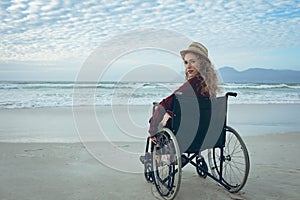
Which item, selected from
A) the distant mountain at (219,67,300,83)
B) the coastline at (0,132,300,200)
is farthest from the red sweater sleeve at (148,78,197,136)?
the distant mountain at (219,67,300,83)

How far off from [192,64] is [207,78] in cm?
20

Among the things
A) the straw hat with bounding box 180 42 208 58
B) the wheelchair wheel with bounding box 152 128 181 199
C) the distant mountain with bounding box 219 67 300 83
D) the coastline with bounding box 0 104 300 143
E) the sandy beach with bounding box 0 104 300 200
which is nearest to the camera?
the wheelchair wheel with bounding box 152 128 181 199

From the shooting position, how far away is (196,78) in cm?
295

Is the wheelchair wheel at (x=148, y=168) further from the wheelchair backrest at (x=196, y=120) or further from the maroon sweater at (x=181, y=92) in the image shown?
the wheelchair backrest at (x=196, y=120)

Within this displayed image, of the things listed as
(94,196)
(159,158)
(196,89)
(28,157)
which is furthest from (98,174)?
(196,89)

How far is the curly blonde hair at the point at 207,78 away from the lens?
2916mm

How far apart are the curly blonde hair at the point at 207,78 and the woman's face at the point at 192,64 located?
28mm

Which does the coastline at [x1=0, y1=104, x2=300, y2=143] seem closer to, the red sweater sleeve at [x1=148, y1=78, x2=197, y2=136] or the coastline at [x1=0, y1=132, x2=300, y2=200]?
the coastline at [x1=0, y1=132, x2=300, y2=200]

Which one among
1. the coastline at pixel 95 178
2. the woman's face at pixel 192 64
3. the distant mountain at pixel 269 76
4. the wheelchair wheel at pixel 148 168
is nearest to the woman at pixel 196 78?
the woman's face at pixel 192 64

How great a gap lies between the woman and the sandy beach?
76cm

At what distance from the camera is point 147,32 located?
3209mm

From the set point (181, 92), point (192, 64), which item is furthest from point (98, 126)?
point (181, 92)

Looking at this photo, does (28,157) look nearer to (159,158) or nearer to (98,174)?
(98,174)

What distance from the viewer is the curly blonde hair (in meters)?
2.92
